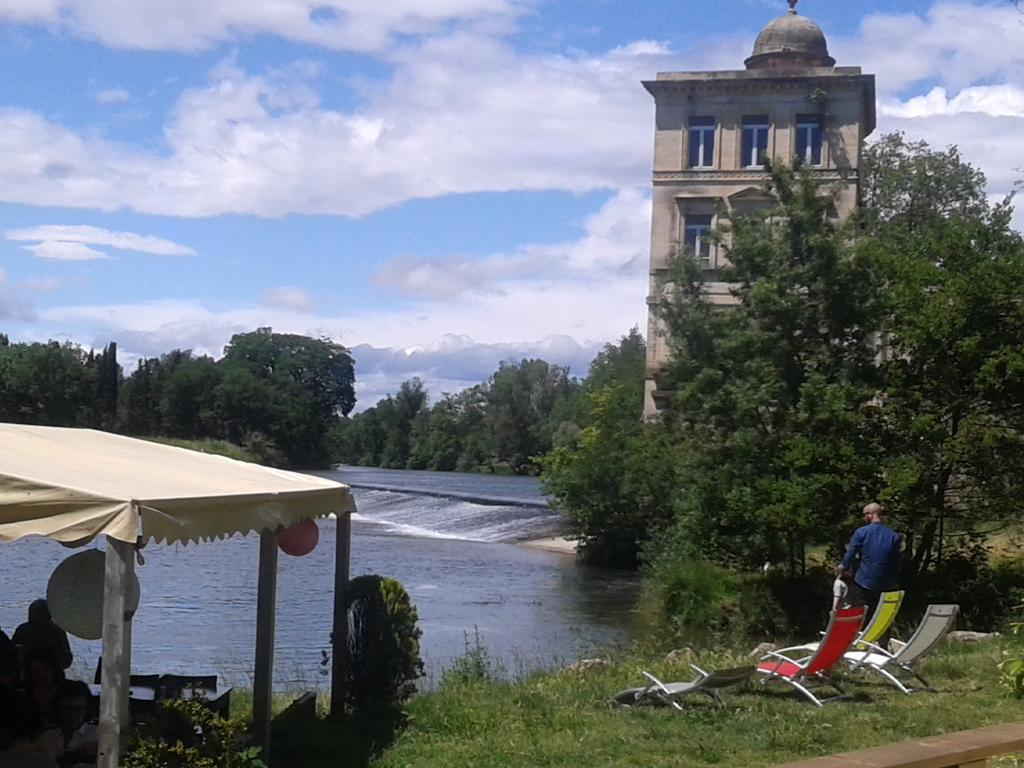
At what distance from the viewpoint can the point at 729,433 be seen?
2484 centimetres

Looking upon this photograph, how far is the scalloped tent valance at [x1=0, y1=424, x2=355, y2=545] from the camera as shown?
6688 millimetres

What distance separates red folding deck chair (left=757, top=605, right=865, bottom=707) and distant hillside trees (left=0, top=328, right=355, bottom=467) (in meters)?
93.2

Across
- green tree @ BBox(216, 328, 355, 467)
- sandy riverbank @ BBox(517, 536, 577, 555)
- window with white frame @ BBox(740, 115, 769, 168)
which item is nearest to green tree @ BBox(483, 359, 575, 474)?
green tree @ BBox(216, 328, 355, 467)

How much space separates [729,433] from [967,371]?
16.9ft

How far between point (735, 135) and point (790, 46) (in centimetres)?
481

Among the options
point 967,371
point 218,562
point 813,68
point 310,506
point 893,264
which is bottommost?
point 218,562

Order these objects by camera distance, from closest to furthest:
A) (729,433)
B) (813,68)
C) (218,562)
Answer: (729,433) → (218,562) → (813,68)

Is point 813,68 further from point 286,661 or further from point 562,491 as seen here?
point 286,661

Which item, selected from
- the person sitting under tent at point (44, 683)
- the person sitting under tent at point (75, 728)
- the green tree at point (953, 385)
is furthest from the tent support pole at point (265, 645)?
the green tree at point (953, 385)

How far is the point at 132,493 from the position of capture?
697 cm

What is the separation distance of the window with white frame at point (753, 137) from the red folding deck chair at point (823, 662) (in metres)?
42.6

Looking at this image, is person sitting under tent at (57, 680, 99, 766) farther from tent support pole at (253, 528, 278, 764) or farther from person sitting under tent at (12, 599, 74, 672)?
→ tent support pole at (253, 528, 278, 764)

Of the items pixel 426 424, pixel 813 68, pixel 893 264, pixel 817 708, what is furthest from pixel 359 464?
pixel 817 708

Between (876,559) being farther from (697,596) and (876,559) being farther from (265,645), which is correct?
(697,596)
